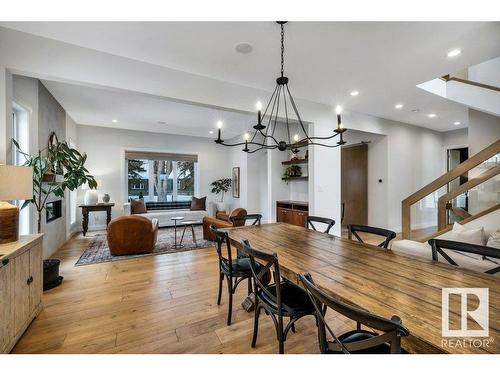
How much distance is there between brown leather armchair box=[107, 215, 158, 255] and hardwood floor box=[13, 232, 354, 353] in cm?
66

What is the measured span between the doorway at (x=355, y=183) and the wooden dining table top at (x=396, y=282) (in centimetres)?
462

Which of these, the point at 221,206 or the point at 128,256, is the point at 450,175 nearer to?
the point at 128,256

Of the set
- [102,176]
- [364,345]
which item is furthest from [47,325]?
[102,176]

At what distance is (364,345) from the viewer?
912 mm

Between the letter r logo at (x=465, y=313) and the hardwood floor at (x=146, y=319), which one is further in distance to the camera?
the hardwood floor at (x=146, y=319)

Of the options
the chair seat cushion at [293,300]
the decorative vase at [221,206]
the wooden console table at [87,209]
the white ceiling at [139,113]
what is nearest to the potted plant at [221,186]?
the decorative vase at [221,206]

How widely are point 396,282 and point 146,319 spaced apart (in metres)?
2.07

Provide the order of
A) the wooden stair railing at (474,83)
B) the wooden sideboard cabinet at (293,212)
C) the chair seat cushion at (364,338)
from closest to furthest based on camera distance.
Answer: the chair seat cushion at (364,338) < the wooden stair railing at (474,83) < the wooden sideboard cabinet at (293,212)

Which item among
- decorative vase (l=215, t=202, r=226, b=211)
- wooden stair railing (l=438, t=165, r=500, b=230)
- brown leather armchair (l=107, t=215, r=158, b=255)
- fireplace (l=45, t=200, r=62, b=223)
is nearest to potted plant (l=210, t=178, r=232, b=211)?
decorative vase (l=215, t=202, r=226, b=211)

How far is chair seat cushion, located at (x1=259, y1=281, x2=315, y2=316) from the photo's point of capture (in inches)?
60.9

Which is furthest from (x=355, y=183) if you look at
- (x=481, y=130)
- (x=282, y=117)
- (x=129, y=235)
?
(x=129, y=235)

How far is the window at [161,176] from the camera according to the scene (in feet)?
22.9

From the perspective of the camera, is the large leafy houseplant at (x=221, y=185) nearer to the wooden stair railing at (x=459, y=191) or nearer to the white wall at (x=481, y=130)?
the wooden stair railing at (x=459, y=191)

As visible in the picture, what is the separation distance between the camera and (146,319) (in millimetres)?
2150
